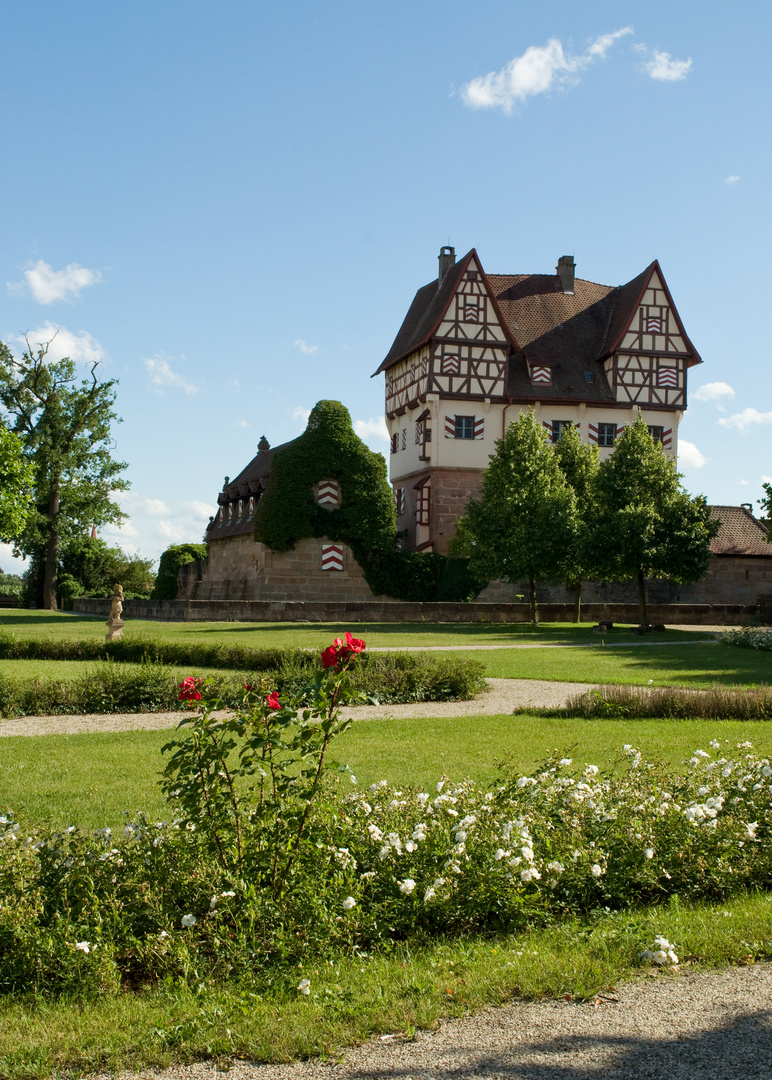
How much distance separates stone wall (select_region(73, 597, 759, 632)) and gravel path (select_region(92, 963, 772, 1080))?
28.9 meters

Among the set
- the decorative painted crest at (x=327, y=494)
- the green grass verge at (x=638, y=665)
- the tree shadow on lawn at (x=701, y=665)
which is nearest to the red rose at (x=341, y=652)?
the green grass verge at (x=638, y=665)

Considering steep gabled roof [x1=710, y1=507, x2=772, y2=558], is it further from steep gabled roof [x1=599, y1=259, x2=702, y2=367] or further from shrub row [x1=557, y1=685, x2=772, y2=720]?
shrub row [x1=557, y1=685, x2=772, y2=720]

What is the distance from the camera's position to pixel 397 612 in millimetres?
36062

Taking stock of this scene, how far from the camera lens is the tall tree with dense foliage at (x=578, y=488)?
115 feet

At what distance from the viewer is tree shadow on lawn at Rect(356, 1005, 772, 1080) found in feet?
11.3

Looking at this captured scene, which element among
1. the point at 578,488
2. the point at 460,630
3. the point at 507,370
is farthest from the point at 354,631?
the point at 507,370

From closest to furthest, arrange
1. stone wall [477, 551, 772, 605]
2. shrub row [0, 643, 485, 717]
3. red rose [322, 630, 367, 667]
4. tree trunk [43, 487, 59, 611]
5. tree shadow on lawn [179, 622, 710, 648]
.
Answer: red rose [322, 630, 367, 667] → shrub row [0, 643, 485, 717] → tree shadow on lawn [179, 622, 710, 648] → stone wall [477, 551, 772, 605] → tree trunk [43, 487, 59, 611]

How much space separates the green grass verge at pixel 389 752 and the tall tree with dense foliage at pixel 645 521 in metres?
20.2

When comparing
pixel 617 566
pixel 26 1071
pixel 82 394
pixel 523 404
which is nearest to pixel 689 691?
pixel 26 1071

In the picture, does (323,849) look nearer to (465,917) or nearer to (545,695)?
(465,917)

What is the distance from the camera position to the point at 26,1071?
354 cm

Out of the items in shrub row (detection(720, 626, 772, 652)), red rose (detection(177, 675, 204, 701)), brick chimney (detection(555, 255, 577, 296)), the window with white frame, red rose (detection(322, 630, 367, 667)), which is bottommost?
shrub row (detection(720, 626, 772, 652))

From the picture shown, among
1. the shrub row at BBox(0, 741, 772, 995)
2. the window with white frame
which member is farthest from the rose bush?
the window with white frame

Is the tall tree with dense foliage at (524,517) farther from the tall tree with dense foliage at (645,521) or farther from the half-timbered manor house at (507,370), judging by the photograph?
the half-timbered manor house at (507,370)
